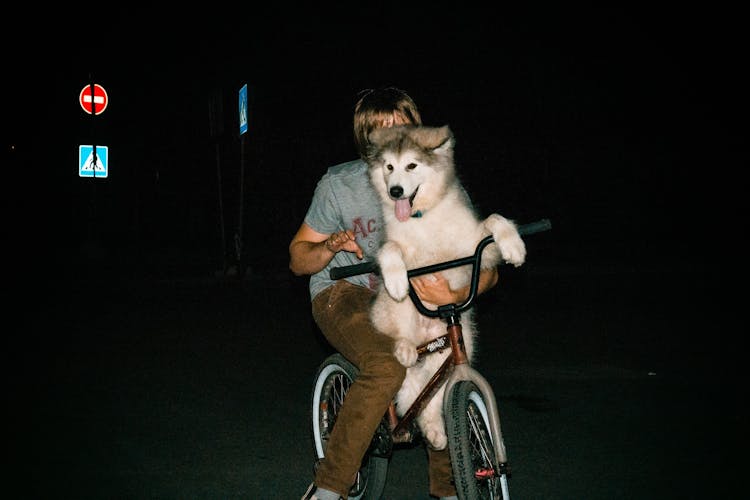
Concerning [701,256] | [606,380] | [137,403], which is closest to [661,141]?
[701,256]

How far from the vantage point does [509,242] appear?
9.82 feet

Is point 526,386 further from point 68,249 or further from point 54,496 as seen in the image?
point 68,249

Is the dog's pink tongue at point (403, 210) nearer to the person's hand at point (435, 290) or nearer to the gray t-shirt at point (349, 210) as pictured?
the gray t-shirt at point (349, 210)

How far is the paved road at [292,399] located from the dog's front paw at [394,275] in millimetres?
1773

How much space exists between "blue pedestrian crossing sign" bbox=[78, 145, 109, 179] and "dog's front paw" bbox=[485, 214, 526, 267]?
68.9ft

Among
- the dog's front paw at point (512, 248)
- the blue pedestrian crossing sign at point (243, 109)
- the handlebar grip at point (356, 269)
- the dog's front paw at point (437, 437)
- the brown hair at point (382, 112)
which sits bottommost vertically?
the dog's front paw at point (437, 437)

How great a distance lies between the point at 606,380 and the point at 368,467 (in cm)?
356

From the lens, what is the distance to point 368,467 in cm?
396

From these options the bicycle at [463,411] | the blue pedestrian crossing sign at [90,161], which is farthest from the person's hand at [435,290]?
the blue pedestrian crossing sign at [90,161]

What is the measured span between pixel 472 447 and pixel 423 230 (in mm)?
977

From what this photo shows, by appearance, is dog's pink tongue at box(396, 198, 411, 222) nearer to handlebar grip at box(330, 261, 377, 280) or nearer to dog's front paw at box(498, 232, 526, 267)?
handlebar grip at box(330, 261, 377, 280)

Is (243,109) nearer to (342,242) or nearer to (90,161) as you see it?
(90,161)

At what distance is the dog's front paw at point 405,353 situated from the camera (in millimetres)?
3279

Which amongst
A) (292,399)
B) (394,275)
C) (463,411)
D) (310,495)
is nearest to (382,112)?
(394,275)
